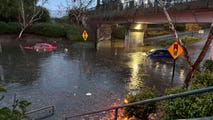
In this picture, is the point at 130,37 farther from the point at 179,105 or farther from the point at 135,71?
the point at 179,105

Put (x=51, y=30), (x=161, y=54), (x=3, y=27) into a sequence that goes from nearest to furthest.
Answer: (x=161, y=54) < (x=3, y=27) < (x=51, y=30)

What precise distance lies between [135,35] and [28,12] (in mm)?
24190

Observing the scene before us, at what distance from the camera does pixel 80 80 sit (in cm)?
2370

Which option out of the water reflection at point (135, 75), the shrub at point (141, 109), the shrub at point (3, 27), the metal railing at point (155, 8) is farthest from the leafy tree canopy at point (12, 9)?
the shrub at point (141, 109)

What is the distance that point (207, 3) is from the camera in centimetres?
2614

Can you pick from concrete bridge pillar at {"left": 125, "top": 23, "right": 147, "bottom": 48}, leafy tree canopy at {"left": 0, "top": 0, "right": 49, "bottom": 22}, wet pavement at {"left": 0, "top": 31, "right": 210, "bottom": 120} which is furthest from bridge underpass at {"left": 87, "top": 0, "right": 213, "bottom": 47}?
leafy tree canopy at {"left": 0, "top": 0, "right": 49, "bottom": 22}

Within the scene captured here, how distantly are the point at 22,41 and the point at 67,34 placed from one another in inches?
402

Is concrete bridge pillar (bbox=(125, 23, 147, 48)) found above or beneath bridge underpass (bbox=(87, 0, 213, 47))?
beneath

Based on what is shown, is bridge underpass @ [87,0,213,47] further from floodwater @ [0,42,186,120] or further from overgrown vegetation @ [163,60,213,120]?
overgrown vegetation @ [163,60,213,120]

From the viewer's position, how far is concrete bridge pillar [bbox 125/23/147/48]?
176 feet

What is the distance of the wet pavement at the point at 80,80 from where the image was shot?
1722 cm

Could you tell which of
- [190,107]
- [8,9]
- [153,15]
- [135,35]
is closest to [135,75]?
[153,15]

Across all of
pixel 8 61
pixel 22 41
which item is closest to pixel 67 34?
pixel 22 41

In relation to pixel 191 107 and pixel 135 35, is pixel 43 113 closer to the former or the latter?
pixel 191 107
